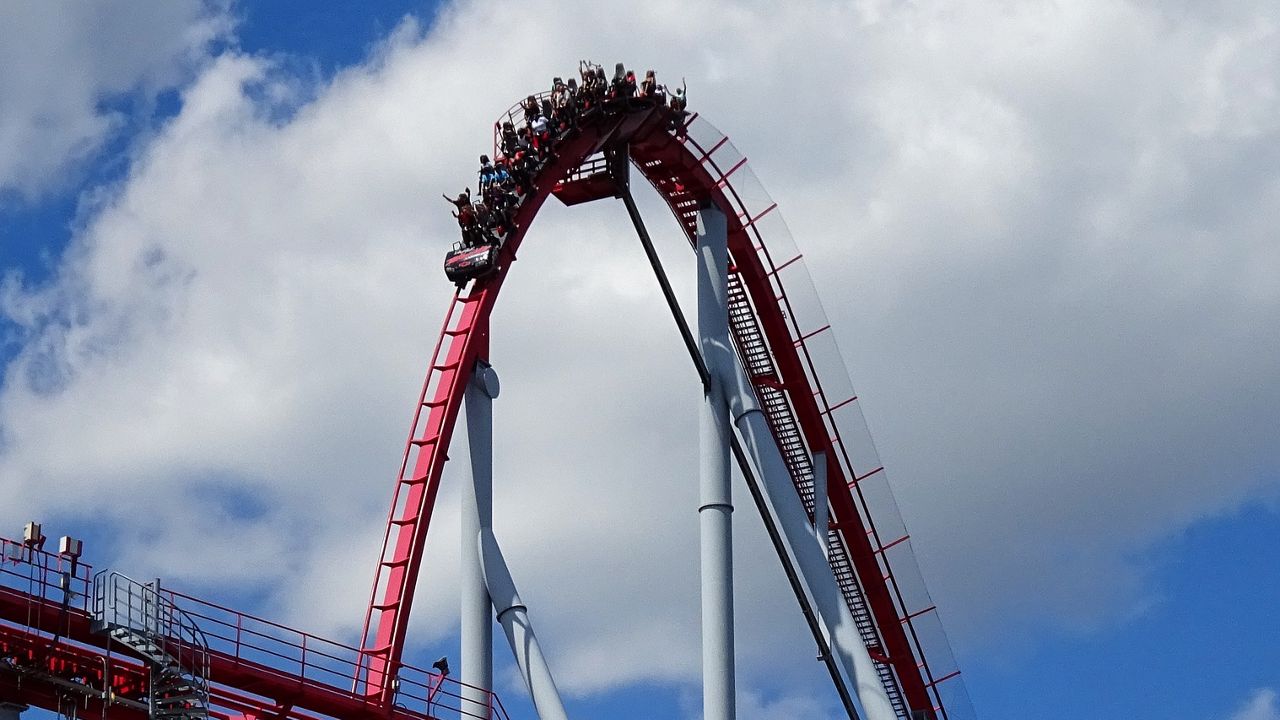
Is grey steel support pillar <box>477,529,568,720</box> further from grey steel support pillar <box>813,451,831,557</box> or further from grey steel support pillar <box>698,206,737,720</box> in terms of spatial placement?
grey steel support pillar <box>813,451,831,557</box>

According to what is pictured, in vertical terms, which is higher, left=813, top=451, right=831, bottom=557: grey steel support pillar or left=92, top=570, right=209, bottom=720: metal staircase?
left=813, top=451, right=831, bottom=557: grey steel support pillar

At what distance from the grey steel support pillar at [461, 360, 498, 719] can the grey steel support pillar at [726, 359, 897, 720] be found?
4.11 metres

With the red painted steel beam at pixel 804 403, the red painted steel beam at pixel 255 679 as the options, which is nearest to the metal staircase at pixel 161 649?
the red painted steel beam at pixel 255 679

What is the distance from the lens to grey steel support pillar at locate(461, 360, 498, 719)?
2603 centimetres

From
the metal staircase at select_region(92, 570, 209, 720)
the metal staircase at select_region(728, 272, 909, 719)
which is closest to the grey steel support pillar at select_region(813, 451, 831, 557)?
the metal staircase at select_region(728, 272, 909, 719)

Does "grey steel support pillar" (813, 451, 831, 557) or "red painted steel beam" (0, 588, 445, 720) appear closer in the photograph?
"red painted steel beam" (0, 588, 445, 720)

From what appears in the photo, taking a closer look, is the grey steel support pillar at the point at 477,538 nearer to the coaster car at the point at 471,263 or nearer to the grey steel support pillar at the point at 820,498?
the coaster car at the point at 471,263

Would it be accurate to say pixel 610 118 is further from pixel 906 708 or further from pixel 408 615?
pixel 906 708

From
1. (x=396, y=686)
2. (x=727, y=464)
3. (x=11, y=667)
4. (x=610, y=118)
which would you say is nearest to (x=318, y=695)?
(x=396, y=686)

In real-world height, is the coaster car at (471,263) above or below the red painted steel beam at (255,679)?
above

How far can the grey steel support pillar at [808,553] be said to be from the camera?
29297mm

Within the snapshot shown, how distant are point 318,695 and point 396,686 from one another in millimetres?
1332

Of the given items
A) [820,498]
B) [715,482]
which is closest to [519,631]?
[715,482]

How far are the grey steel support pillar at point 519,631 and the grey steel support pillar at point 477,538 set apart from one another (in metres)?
0.12
